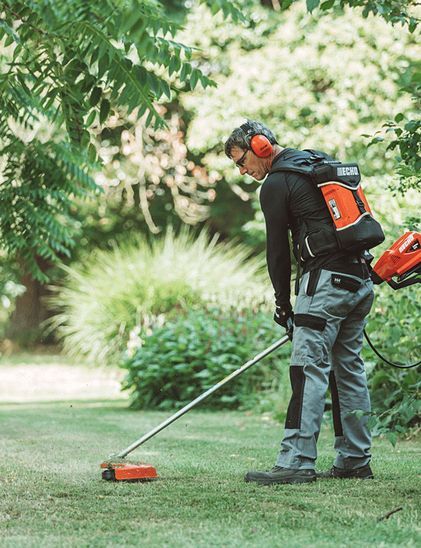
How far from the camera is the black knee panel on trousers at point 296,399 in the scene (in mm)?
4902

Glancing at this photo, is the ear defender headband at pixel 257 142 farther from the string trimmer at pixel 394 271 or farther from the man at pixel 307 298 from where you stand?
the string trimmer at pixel 394 271

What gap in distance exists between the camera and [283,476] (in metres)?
4.86

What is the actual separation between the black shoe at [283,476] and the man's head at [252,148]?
1.58 m

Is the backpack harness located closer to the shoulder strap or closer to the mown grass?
the shoulder strap

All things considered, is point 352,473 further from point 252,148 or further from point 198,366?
point 198,366

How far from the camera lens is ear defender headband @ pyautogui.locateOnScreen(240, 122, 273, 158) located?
5094 mm

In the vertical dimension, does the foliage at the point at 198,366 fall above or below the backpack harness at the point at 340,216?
below

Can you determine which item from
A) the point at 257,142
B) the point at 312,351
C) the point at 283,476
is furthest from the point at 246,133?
the point at 283,476

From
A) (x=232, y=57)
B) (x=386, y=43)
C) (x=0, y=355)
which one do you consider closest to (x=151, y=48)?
(x=386, y=43)

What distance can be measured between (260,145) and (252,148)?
0.17 feet

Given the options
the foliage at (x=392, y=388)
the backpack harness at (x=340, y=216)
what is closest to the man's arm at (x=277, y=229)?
the backpack harness at (x=340, y=216)

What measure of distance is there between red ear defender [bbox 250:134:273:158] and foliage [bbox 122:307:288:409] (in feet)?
15.2

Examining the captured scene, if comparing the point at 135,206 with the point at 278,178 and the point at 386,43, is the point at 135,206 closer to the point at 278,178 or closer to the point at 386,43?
the point at 386,43

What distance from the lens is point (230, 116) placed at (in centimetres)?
1588
